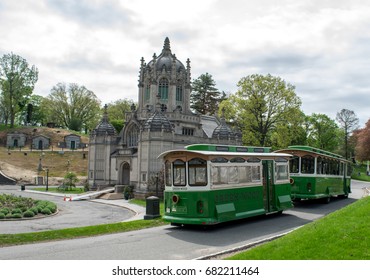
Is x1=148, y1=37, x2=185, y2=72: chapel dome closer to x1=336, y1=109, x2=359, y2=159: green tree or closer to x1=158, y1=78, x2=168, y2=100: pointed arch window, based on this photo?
x1=158, y1=78, x2=168, y2=100: pointed arch window

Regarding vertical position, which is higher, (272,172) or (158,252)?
(272,172)

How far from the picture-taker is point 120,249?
12.9m

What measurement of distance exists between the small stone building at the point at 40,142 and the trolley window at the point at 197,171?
251 feet

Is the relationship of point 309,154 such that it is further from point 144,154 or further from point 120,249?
point 144,154

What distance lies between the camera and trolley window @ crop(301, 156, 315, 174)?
2564 centimetres

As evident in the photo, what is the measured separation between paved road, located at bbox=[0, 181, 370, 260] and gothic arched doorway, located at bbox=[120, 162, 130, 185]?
28.6 meters

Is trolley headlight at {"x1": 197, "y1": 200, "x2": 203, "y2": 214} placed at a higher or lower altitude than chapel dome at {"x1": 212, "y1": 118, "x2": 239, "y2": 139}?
lower

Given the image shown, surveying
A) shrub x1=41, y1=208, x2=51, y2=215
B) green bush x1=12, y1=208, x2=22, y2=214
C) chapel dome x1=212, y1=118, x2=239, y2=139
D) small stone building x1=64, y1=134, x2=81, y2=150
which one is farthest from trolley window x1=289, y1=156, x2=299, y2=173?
small stone building x1=64, y1=134, x2=81, y2=150

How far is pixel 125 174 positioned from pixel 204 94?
49.2 metres

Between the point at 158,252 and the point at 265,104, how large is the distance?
39922mm

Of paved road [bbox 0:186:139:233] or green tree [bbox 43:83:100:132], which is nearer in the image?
paved road [bbox 0:186:139:233]

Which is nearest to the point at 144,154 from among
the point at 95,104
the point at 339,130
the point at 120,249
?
the point at 120,249

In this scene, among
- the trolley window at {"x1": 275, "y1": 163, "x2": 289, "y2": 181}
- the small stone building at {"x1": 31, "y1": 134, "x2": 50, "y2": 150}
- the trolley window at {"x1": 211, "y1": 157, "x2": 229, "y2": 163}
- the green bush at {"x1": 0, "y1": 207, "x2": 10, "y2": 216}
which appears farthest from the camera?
the small stone building at {"x1": 31, "y1": 134, "x2": 50, "y2": 150}

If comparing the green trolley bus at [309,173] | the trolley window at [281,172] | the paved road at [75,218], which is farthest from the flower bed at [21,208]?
the green trolley bus at [309,173]
